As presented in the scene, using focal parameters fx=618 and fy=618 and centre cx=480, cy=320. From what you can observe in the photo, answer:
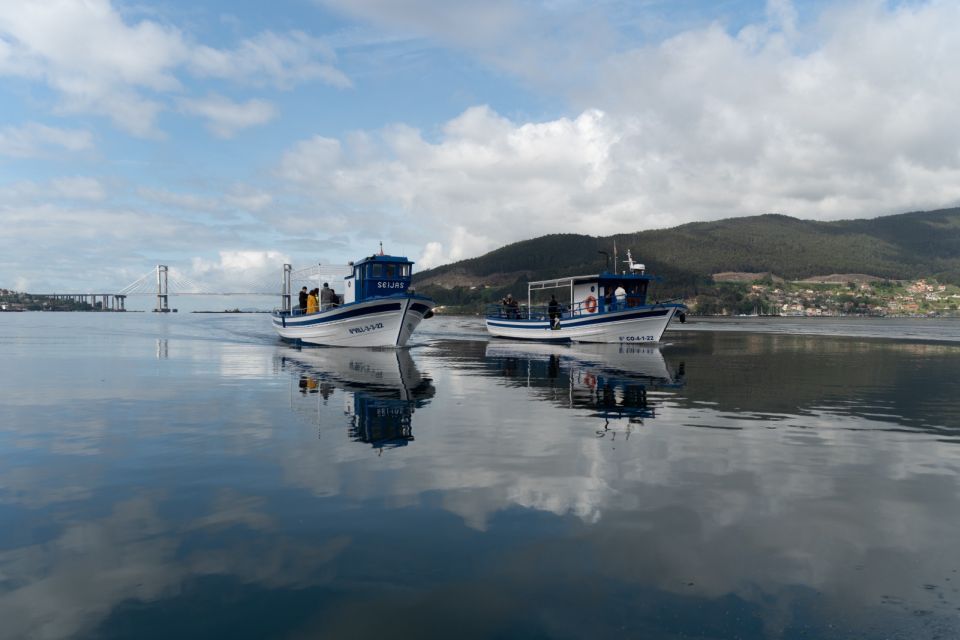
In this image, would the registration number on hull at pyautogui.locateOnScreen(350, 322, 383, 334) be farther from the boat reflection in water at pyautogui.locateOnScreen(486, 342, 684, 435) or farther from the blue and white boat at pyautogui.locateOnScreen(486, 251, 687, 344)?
Answer: the blue and white boat at pyautogui.locateOnScreen(486, 251, 687, 344)

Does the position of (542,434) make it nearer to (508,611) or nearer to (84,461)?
(508,611)

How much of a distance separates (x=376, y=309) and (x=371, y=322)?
3.55 ft

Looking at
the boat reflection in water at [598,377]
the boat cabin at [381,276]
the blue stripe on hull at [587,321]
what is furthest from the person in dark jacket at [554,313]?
the boat cabin at [381,276]

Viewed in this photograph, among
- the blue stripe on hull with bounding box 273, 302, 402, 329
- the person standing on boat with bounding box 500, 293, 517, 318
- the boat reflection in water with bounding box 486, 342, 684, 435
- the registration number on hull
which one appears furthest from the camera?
the person standing on boat with bounding box 500, 293, 517, 318

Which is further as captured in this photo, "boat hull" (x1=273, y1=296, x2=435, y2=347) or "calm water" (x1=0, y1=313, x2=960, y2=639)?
"boat hull" (x1=273, y1=296, x2=435, y2=347)

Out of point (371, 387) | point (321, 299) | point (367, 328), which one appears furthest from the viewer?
point (321, 299)

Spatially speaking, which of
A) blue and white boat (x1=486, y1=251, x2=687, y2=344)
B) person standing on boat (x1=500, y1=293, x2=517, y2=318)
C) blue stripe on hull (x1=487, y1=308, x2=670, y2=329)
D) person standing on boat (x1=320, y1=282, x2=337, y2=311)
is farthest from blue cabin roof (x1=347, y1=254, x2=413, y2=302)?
person standing on boat (x1=500, y1=293, x2=517, y2=318)

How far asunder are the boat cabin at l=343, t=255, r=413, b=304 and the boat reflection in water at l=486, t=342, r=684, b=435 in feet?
22.4

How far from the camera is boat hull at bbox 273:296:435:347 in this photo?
Result: 3559cm

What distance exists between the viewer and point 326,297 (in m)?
40.9

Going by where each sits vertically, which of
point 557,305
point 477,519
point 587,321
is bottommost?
point 477,519

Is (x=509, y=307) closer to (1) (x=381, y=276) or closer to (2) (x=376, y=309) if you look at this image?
(1) (x=381, y=276)

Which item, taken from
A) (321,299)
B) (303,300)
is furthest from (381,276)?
(303,300)

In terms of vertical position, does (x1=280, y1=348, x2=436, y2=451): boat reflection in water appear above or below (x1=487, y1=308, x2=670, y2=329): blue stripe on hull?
below
